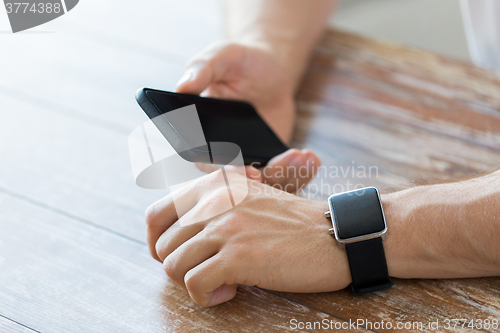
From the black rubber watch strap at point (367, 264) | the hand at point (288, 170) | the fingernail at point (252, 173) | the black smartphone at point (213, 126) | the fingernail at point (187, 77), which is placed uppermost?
the fingernail at point (187, 77)

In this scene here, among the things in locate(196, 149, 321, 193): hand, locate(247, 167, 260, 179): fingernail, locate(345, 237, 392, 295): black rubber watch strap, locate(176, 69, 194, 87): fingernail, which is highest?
locate(176, 69, 194, 87): fingernail

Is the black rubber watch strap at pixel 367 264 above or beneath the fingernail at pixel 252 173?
beneath

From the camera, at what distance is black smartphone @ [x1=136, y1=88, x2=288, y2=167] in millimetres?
561

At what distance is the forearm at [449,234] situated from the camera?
0.53m

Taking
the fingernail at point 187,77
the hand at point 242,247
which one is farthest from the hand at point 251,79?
the hand at point 242,247

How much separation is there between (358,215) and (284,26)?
67 centimetres

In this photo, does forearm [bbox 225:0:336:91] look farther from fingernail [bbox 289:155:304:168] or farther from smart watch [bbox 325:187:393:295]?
smart watch [bbox 325:187:393:295]

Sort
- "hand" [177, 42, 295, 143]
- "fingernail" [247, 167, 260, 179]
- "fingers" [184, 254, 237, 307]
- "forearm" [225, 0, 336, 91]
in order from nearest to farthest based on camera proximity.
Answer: "fingers" [184, 254, 237, 307], "fingernail" [247, 167, 260, 179], "hand" [177, 42, 295, 143], "forearm" [225, 0, 336, 91]

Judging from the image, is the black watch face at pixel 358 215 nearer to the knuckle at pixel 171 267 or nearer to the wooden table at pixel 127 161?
the wooden table at pixel 127 161

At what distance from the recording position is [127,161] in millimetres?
769

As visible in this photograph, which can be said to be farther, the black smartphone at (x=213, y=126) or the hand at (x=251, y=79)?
the hand at (x=251, y=79)

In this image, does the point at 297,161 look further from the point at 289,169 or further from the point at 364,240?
the point at 364,240

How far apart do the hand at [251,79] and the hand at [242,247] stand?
10.2 inches

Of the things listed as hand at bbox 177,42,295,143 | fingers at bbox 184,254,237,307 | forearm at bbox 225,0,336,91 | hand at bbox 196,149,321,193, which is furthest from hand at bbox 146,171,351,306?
forearm at bbox 225,0,336,91
